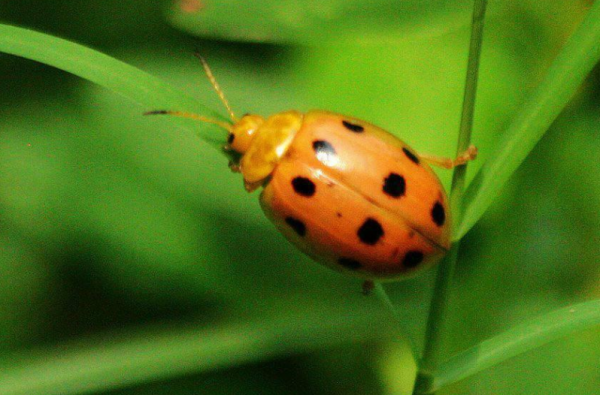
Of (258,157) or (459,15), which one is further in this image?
(459,15)

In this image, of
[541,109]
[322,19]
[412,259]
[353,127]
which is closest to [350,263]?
[412,259]

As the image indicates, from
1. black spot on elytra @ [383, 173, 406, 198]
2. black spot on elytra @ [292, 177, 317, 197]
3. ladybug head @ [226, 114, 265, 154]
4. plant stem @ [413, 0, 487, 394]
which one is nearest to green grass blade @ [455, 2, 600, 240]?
plant stem @ [413, 0, 487, 394]

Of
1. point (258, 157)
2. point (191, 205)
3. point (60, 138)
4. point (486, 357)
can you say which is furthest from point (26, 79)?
point (486, 357)

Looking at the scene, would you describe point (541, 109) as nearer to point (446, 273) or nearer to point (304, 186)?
point (446, 273)

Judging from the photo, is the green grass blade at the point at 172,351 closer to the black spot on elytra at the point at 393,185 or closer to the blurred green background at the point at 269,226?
the blurred green background at the point at 269,226

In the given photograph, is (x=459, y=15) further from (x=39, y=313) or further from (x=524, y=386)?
(x=39, y=313)
